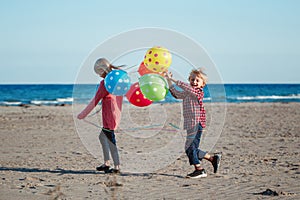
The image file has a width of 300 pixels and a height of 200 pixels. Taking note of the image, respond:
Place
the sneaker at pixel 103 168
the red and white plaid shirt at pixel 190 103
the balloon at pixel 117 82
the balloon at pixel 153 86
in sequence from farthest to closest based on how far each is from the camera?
the sneaker at pixel 103 168 < the red and white plaid shirt at pixel 190 103 < the balloon at pixel 117 82 < the balloon at pixel 153 86

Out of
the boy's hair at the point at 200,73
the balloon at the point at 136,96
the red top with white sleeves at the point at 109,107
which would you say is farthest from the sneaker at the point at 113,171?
the boy's hair at the point at 200,73

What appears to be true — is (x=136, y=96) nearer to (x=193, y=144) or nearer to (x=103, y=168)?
(x=193, y=144)

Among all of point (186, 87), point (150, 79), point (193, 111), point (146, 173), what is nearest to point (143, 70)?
point (150, 79)

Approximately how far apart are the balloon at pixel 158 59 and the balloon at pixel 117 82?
39 cm

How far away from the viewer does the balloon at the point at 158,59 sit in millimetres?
6770

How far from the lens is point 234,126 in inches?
590

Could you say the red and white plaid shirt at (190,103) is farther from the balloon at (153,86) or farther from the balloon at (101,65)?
the balloon at (101,65)

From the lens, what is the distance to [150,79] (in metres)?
6.69

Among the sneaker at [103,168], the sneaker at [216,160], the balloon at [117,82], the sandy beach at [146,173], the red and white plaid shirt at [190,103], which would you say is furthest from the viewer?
the sneaker at [103,168]

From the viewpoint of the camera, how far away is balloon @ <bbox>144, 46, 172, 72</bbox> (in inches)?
267

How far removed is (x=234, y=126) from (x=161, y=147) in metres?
5.18

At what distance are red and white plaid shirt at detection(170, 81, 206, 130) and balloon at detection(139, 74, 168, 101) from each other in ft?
0.79

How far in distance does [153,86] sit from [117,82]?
530mm

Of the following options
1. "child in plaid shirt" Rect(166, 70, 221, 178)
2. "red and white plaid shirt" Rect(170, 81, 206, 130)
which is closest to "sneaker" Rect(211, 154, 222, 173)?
"child in plaid shirt" Rect(166, 70, 221, 178)
